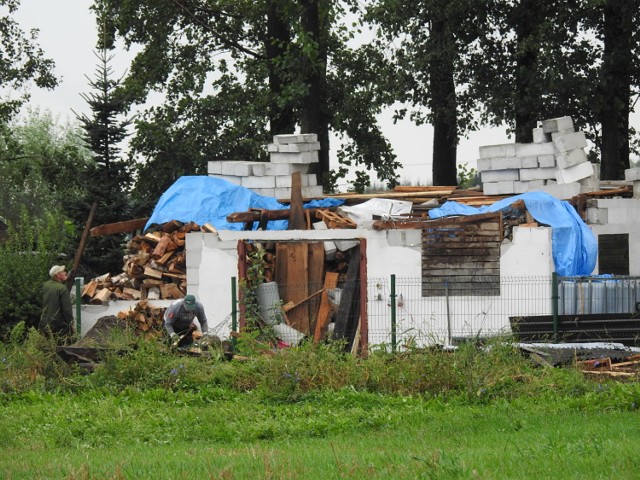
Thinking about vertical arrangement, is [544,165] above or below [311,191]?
above

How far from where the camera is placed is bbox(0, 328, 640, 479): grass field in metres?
10.1

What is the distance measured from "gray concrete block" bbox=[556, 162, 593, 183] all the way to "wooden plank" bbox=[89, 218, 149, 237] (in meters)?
9.03

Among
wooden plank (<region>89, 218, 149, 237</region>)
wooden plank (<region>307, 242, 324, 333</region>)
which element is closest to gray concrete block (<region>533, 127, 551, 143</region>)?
wooden plank (<region>307, 242, 324, 333</region>)

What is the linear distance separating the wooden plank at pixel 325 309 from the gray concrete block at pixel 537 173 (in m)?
5.26

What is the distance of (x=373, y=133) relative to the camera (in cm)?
3522

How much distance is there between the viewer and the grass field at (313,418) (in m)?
10.1

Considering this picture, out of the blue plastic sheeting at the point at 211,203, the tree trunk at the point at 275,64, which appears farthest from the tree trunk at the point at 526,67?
the blue plastic sheeting at the point at 211,203

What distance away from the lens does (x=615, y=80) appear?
30.8 metres

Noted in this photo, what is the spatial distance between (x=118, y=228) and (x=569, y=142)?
9.77 metres

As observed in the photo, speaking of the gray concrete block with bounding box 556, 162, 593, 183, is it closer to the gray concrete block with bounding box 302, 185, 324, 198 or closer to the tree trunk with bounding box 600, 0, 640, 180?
the gray concrete block with bounding box 302, 185, 324, 198

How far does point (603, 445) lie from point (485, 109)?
21980 mm

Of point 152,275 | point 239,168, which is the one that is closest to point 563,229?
point 239,168

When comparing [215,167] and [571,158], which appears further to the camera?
[215,167]

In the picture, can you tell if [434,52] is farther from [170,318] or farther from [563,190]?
[170,318]
